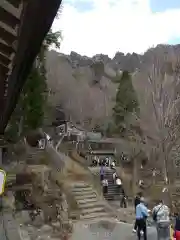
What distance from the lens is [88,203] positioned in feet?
61.4

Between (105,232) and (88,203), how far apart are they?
4154 mm

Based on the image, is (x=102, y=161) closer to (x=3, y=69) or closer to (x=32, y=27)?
(x=3, y=69)

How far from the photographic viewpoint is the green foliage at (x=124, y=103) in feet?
119

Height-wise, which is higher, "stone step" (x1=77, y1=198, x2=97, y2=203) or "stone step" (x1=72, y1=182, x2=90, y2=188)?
"stone step" (x1=72, y1=182, x2=90, y2=188)

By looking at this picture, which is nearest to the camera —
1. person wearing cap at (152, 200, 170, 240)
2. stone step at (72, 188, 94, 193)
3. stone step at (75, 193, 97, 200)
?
person wearing cap at (152, 200, 170, 240)

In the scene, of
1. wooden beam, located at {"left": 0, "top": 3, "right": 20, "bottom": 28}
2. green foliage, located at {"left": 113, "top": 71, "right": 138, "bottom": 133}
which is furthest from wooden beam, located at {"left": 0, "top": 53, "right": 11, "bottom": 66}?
green foliage, located at {"left": 113, "top": 71, "right": 138, "bottom": 133}

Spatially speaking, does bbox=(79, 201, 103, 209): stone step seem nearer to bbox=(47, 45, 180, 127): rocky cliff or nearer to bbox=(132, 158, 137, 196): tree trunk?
bbox=(132, 158, 137, 196): tree trunk

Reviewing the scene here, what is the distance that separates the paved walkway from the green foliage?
67.1 ft

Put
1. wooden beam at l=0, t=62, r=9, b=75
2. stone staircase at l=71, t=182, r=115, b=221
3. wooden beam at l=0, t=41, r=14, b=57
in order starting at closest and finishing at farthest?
wooden beam at l=0, t=41, r=14, b=57, wooden beam at l=0, t=62, r=9, b=75, stone staircase at l=71, t=182, r=115, b=221

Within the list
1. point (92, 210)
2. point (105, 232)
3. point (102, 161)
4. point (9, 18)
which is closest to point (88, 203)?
point (92, 210)

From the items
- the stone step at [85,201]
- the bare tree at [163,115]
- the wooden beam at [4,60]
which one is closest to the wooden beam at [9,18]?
the wooden beam at [4,60]

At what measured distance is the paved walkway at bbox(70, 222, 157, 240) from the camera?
1343cm

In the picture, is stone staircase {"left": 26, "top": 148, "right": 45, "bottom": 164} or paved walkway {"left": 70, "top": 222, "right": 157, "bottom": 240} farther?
stone staircase {"left": 26, "top": 148, "right": 45, "bottom": 164}

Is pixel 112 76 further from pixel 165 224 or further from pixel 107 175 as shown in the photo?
pixel 165 224
